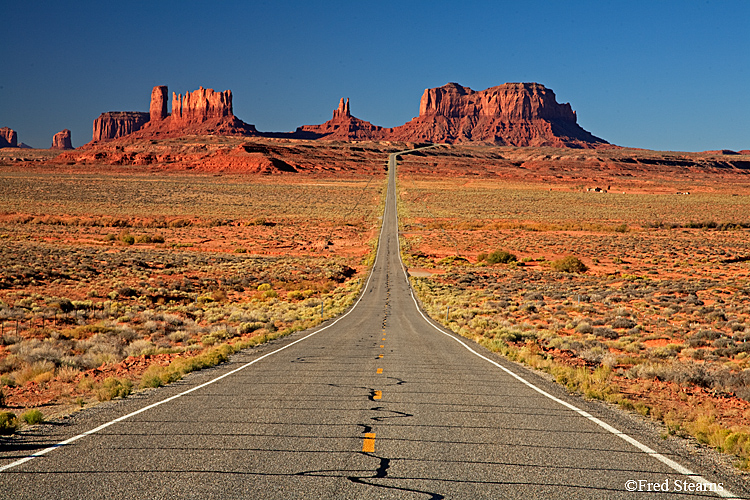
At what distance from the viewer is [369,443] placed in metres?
6.46

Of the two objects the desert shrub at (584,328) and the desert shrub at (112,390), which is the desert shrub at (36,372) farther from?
the desert shrub at (584,328)

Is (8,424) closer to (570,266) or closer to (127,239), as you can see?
(570,266)

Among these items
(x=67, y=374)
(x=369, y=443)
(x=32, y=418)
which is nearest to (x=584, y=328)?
(x=369, y=443)

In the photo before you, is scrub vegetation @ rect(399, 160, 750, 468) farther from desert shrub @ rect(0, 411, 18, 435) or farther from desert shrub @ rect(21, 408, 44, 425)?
desert shrub @ rect(0, 411, 18, 435)

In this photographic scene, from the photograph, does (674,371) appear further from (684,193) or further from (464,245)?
(684,193)

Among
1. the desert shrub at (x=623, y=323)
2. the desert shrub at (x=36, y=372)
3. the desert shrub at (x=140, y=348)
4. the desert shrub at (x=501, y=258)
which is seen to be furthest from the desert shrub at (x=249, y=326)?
the desert shrub at (x=501, y=258)

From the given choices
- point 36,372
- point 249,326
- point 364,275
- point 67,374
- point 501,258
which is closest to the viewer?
point 67,374

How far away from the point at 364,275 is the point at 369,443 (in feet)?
125

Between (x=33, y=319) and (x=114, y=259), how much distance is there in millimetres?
21753

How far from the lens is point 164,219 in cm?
7438

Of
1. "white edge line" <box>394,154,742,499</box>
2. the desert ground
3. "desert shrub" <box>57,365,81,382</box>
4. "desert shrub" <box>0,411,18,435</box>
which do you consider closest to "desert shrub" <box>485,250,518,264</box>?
the desert ground

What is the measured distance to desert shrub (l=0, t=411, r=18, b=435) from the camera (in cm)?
691

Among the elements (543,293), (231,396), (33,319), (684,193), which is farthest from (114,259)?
(684,193)

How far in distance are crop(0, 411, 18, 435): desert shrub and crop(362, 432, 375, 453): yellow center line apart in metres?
4.73
